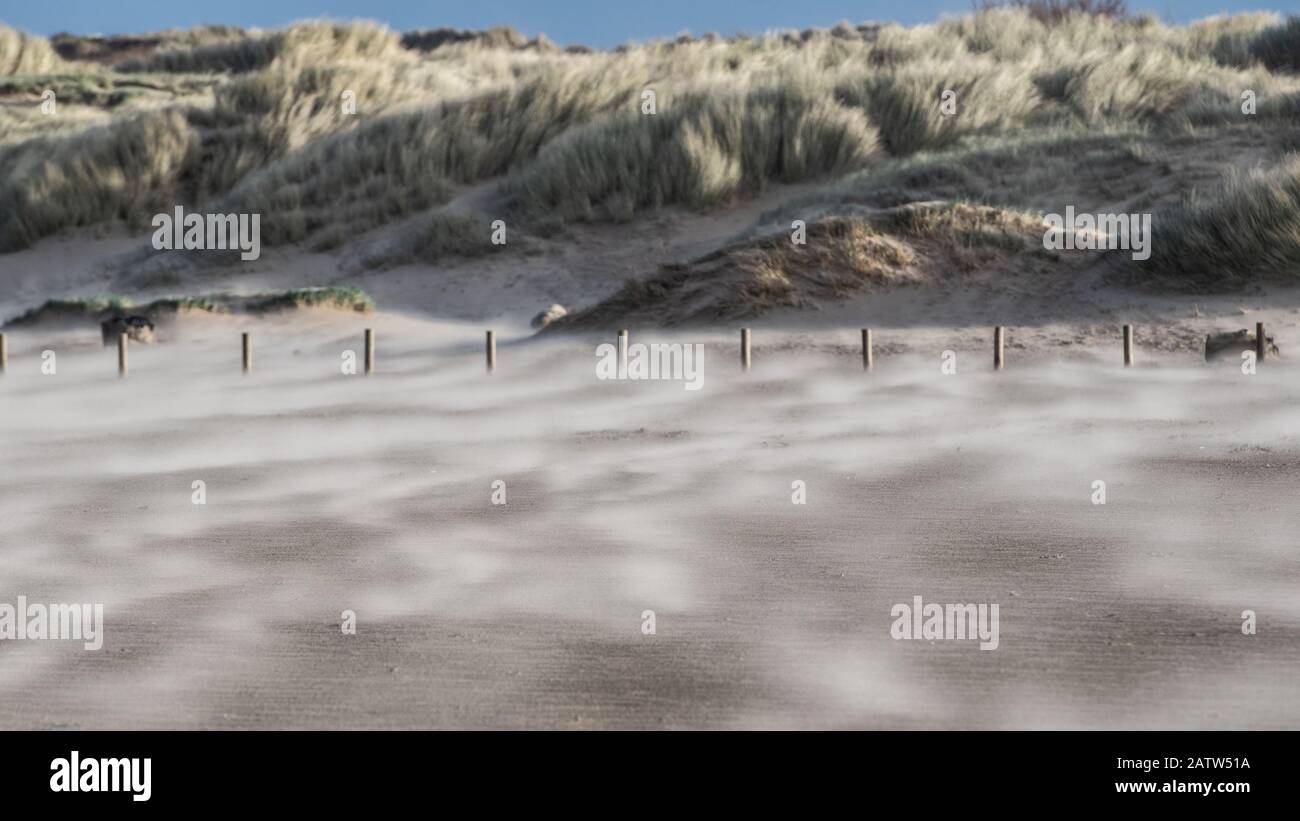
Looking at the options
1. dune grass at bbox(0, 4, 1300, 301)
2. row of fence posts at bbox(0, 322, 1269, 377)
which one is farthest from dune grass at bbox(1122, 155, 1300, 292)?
dune grass at bbox(0, 4, 1300, 301)

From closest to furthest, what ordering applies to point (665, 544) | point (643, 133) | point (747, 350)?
point (665, 544) → point (747, 350) → point (643, 133)

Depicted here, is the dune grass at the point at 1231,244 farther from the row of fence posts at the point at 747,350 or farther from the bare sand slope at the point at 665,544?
the bare sand slope at the point at 665,544

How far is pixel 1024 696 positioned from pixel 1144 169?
517 inches

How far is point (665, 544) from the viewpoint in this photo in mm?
7641

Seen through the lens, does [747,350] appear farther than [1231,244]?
No

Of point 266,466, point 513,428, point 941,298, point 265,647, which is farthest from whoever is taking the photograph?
point 941,298

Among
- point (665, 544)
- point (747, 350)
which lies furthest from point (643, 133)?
point (665, 544)

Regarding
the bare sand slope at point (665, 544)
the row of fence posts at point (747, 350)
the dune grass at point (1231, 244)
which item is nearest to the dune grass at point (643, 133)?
the dune grass at point (1231, 244)

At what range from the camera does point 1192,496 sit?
27.4ft

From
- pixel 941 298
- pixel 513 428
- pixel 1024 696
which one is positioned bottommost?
pixel 1024 696

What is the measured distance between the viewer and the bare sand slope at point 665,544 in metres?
5.40

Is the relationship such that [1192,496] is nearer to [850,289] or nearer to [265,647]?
[265,647]

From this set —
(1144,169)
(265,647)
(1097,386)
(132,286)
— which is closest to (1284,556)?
(265,647)

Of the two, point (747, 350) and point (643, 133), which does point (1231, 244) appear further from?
point (643, 133)
